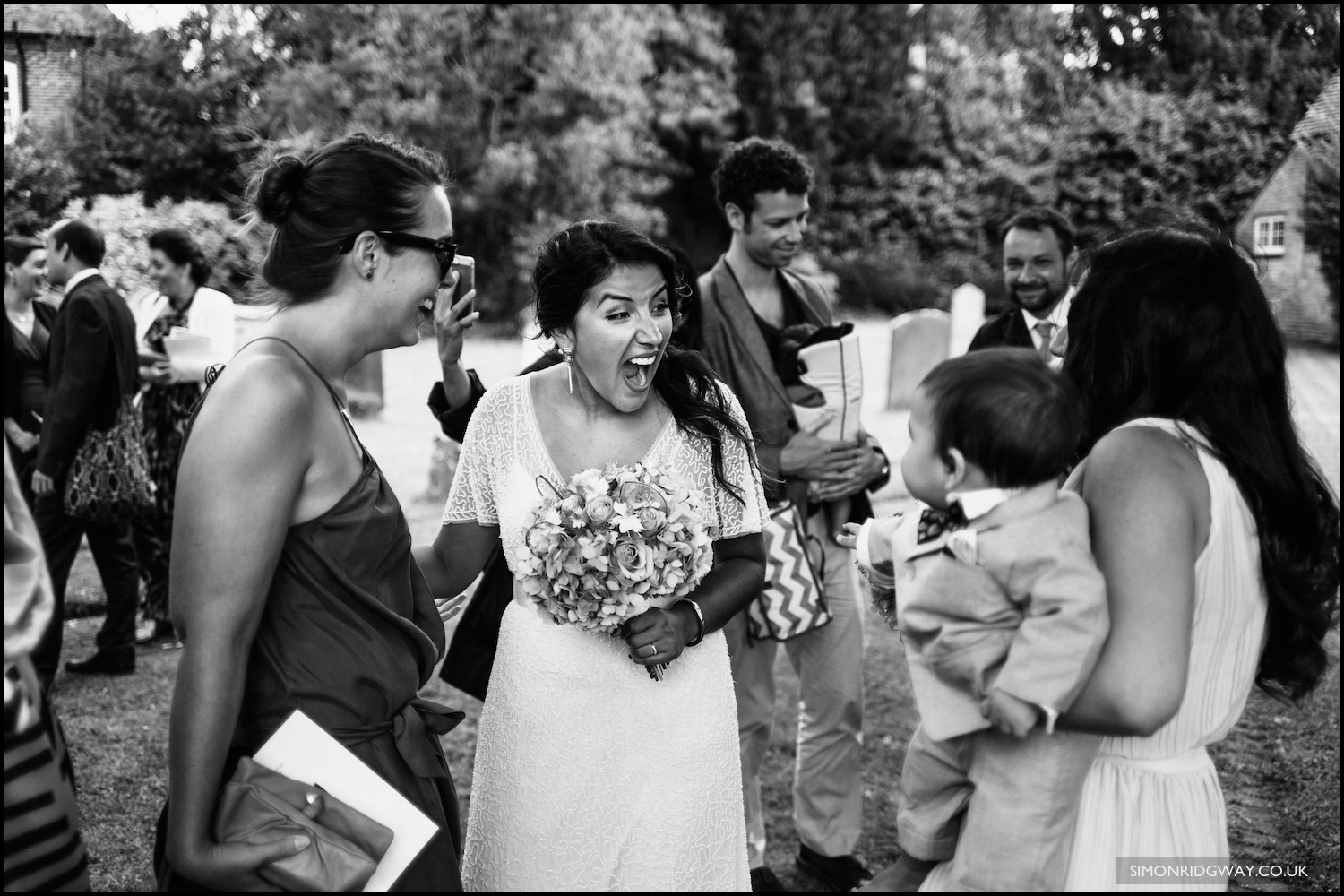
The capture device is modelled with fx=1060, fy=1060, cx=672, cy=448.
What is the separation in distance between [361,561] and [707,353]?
2.58m

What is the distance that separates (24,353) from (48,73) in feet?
49.7

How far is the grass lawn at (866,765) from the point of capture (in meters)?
4.74

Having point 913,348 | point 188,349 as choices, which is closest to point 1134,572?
point 188,349

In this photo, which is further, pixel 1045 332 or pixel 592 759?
pixel 1045 332

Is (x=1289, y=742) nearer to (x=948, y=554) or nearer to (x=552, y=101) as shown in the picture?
(x=948, y=554)

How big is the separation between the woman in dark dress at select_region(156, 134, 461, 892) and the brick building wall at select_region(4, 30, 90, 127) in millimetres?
20155

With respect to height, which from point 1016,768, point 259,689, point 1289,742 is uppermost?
point 259,689

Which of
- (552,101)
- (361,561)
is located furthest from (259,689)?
(552,101)

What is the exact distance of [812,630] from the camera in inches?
177

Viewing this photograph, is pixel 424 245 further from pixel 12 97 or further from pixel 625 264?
pixel 12 97

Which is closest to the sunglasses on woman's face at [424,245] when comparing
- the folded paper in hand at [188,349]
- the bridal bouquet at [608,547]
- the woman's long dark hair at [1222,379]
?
the bridal bouquet at [608,547]

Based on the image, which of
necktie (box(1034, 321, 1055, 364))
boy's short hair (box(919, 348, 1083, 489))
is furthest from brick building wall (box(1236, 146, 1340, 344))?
boy's short hair (box(919, 348, 1083, 489))

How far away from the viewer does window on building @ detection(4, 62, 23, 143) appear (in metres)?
18.0

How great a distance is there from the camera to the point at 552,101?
22.9m
